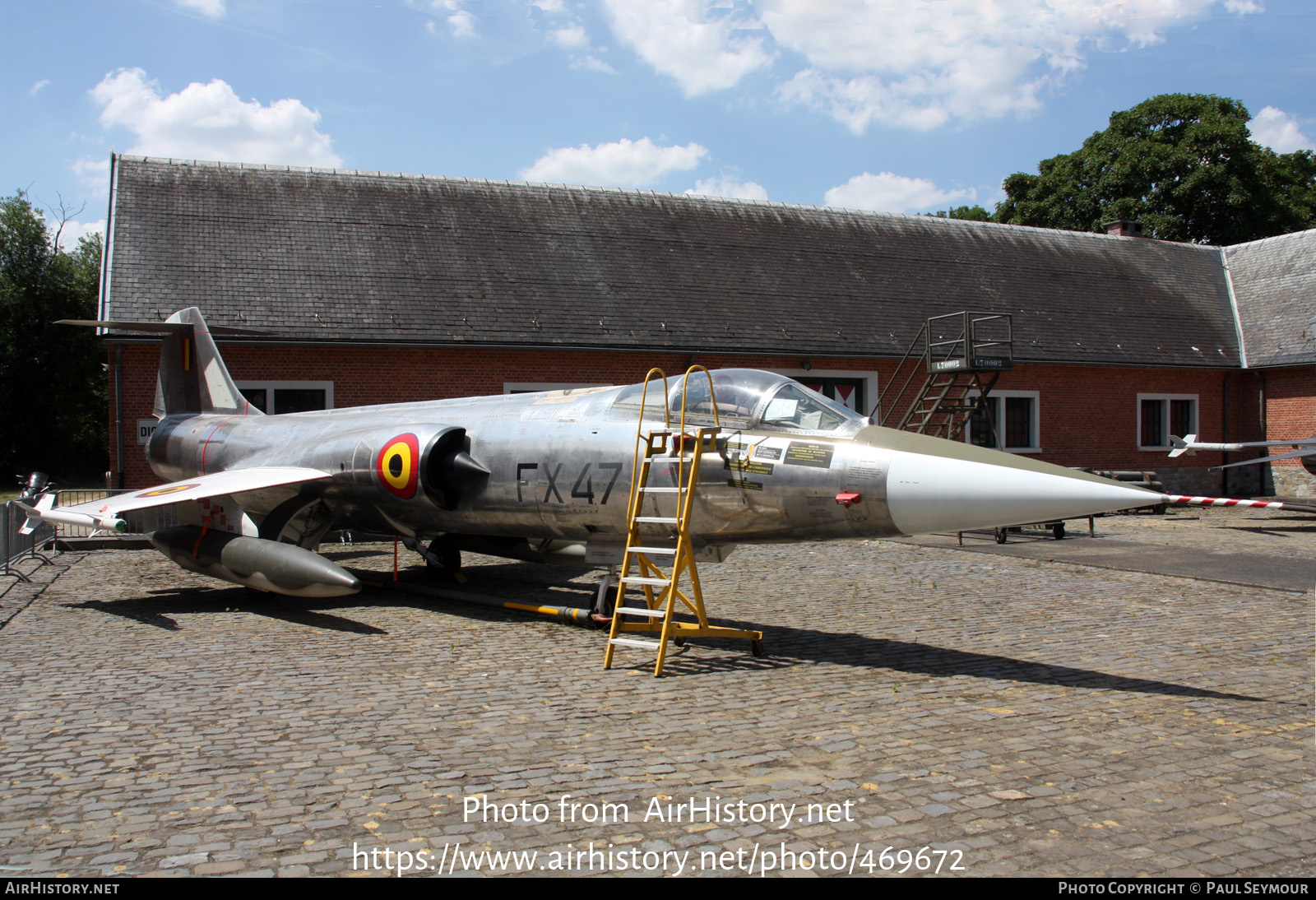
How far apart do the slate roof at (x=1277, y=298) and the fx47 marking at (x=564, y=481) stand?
2481 centimetres

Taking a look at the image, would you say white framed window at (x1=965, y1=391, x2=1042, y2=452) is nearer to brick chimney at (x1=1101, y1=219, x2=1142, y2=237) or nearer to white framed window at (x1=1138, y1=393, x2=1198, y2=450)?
white framed window at (x1=1138, y1=393, x2=1198, y2=450)

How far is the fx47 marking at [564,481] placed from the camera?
848 centimetres

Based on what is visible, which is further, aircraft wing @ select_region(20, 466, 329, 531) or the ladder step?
aircraft wing @ select_region(20, 466, 329, 531)

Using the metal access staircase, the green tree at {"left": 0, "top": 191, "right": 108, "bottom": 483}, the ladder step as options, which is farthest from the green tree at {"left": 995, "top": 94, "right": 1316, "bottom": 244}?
the green tree at {"left": 0, "top": 191, "right": 108, "bottom": 483}

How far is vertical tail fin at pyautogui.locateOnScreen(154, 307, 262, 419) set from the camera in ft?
46.2

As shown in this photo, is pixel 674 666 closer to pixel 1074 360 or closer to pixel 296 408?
pixel 296 408

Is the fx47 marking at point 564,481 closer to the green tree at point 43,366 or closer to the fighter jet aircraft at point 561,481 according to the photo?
the fighter jet aircraft at point 561,481

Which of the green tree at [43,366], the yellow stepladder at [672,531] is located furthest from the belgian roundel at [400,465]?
the green tree at [43,366]

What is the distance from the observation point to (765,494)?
24.8ft

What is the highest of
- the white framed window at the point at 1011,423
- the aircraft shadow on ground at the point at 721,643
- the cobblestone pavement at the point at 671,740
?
the white framed window at the point at 1011,423

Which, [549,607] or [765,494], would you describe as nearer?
[765,494]

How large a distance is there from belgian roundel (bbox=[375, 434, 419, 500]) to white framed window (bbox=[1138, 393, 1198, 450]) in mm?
22985
